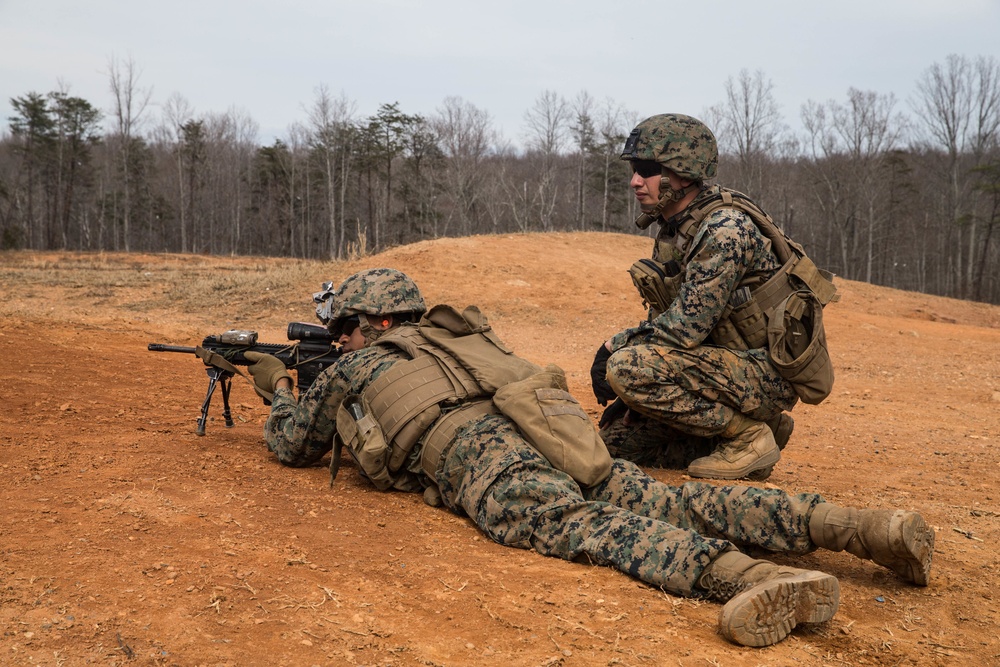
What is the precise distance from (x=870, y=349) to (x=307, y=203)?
165 feet

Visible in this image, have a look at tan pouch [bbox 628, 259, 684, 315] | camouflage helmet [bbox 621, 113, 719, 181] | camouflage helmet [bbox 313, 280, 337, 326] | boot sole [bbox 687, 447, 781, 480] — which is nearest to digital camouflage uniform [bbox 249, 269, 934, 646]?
camouflage helmet [bbox 313, 280, 337, 326]

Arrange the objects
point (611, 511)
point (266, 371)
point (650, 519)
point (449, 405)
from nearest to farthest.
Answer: point (650, 519) → point (611, 511) → point (449, 405) → point (266, 371)

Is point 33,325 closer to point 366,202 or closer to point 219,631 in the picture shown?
point 219,631

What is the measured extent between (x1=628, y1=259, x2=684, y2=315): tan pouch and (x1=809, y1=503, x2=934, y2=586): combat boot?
1.90 metres

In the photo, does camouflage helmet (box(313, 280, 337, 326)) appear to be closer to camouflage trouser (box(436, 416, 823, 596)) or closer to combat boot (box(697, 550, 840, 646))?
camouflage trouser (box(436, 416, 823, 596))

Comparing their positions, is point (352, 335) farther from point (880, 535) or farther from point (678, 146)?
point (880, 535)

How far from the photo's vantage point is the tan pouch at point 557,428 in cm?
333

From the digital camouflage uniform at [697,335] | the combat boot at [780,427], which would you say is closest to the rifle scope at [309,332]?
the digital camouflage uniform at [697,335]

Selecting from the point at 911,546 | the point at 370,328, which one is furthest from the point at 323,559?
the point at 911,546

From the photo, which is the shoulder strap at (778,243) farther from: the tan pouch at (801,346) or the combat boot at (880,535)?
the combat boot at (880,535)

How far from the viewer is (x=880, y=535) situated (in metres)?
2.78

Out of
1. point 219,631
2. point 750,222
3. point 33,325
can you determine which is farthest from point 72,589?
point 33,325

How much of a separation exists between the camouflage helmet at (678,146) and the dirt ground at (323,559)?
1.79 metres

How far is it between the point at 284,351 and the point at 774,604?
3293 mm
